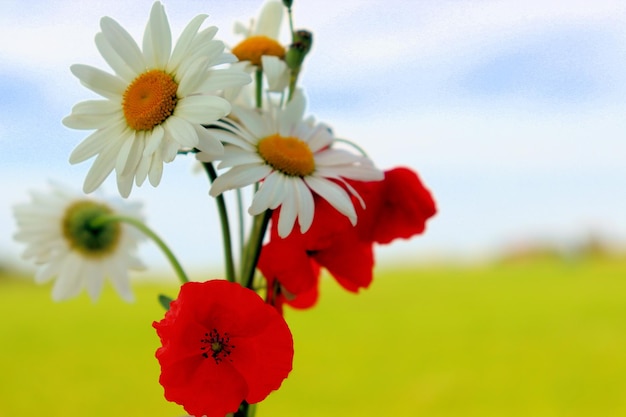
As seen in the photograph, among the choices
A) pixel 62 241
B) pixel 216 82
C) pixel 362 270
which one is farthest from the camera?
pixel 62 241

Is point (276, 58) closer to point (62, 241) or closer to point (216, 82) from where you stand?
point (216, 82)

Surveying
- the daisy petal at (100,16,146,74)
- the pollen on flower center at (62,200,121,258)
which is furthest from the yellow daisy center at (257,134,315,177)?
the pollen on flower center at (62,200,121,258)

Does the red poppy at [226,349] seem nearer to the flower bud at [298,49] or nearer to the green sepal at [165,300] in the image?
the green sepal at [165,300]

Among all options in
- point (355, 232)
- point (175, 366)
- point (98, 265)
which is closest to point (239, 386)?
point (175, 366)

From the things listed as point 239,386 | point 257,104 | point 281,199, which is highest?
point 257,104

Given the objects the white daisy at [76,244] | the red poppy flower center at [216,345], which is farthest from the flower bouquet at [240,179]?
the white daisy at [76,244]

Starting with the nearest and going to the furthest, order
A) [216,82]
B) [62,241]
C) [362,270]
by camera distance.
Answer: [216,82], [362,270], [62,241]

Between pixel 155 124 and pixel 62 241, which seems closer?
pixel 155 124
